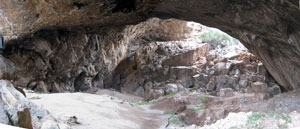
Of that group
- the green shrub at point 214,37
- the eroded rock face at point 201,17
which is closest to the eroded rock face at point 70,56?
the eroded rock face at point 201,17

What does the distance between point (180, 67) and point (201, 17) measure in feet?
39.2

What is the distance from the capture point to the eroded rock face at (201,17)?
23.5 ft

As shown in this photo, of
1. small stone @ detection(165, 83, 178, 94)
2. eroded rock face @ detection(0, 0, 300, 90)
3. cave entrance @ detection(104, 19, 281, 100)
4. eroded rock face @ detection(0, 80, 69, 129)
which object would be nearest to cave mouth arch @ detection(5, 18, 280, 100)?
cave entrance @ detection(104, 19, 281, 100)

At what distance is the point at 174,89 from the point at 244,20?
35.9ft

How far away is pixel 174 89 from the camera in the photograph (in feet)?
60.5

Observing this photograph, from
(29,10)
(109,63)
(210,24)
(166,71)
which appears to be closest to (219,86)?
(166,71)

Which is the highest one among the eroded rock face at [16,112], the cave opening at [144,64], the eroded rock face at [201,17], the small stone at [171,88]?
the eroded rock face at [201,17]

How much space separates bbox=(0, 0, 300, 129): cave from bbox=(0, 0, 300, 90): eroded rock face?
4 cm

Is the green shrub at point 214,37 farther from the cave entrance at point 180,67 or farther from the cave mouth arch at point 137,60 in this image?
the cave entrance at point 180,67

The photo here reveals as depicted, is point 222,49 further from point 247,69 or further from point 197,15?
point 197,15

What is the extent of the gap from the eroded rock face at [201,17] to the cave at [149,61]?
0.12ft

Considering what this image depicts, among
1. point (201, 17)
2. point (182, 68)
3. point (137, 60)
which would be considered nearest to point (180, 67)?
point (182, 68)

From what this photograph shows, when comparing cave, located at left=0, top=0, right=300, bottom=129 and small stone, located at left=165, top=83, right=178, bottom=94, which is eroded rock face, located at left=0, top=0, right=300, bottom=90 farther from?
small stone, located at left=165, top=83, right=178, bottom=94

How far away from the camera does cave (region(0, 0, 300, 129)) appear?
5.99 metres
